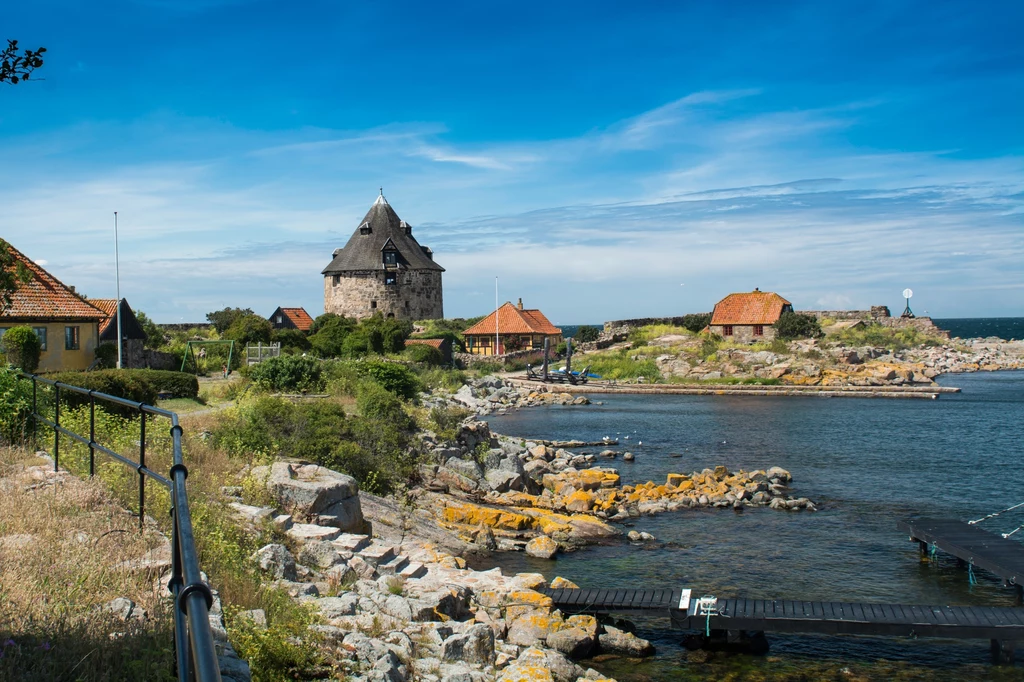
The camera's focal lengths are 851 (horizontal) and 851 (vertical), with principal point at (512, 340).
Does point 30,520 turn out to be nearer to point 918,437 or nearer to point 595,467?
point 595,467

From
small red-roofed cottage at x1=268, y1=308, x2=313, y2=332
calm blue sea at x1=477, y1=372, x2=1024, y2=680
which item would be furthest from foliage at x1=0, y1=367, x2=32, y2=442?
small red-roofed cottage at x1=268, y1=308, x2=313, y2=332

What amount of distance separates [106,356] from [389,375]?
972 centimetres

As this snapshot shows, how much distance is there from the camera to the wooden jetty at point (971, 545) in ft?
45.7

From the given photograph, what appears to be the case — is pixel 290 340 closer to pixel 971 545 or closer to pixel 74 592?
pixel 971 545

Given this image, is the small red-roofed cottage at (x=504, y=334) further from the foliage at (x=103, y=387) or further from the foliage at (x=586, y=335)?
the foliage at (x=103, y=387)

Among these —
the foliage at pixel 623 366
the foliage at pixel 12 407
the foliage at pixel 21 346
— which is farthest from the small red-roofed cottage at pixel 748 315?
the foliage at pixel 12 407

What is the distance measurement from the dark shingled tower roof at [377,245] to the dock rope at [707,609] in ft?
175

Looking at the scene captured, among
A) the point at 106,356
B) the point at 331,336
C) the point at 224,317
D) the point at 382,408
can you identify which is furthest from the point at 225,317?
the point at 382,408

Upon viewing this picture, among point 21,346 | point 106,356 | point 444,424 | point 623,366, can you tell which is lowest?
point 444,424

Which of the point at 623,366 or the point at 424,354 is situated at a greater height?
the point at 424,354

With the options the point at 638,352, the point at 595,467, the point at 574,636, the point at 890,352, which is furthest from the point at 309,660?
the point at 890,352

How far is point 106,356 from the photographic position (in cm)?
2908

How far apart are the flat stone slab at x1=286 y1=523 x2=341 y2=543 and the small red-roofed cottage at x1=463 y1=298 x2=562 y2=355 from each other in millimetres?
52457

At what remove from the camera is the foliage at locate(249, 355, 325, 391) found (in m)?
26.2
